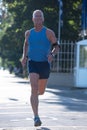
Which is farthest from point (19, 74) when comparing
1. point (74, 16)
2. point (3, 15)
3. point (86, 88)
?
point (86, 88)

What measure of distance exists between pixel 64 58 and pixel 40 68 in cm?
2307

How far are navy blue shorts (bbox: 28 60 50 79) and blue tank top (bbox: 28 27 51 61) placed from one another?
74mm

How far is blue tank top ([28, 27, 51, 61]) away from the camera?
9305mm

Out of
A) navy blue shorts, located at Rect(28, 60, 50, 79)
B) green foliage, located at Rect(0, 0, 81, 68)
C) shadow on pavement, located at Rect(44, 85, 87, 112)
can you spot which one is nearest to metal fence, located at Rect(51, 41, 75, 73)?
green foliage, located at Rect(0, 0, 81, 68)

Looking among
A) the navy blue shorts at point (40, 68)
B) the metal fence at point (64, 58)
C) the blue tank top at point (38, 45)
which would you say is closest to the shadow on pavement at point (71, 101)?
the navy blue shorts at point (40, 68)

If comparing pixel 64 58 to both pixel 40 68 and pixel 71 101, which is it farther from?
pixel 40 68

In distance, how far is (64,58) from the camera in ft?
106

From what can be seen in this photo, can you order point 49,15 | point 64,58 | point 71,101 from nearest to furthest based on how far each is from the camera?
point 71,101, point 64,58, point 49,15

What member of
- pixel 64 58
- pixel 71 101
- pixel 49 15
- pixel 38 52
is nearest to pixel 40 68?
pixel 38 52

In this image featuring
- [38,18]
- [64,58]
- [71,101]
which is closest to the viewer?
[38,18]

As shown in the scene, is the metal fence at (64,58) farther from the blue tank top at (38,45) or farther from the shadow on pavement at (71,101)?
the blue tank top at (38,45)

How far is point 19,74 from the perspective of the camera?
7375 cm

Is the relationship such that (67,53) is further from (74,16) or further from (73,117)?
(73,117)

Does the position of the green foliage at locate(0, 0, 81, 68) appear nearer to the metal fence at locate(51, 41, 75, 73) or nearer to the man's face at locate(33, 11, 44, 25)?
the metal fence at locate(51, 41, 75, 73)
